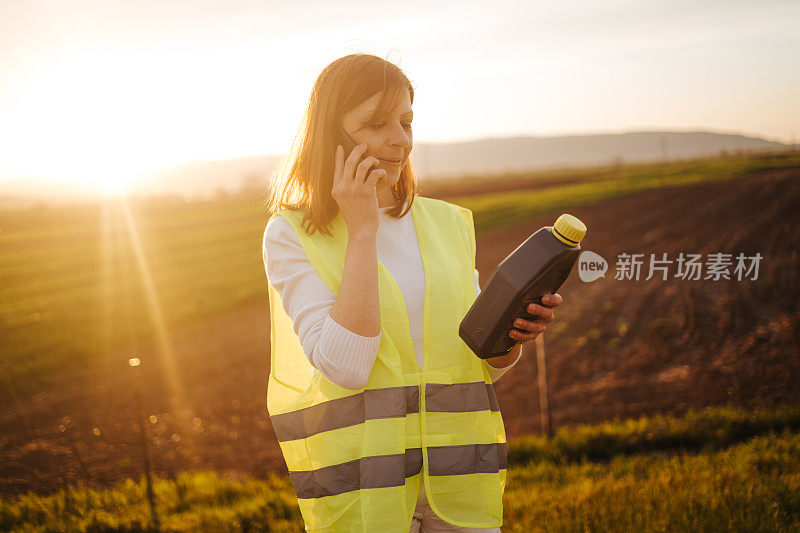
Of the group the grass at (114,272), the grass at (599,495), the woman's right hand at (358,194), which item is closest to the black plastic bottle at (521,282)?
the woman's right hand at (358,194)

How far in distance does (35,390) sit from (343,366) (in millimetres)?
4580

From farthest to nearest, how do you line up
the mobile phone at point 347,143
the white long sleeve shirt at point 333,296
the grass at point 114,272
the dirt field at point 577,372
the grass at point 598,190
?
the grass at point 598,190, the dirt field at point 577,372, the grass at point 114,272, the mobile phone at point 347,143, the white long sleeve shirt at point 333,296

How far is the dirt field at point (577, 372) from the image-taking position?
4.54 metres

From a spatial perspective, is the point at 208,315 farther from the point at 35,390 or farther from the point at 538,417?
the point at 538,417

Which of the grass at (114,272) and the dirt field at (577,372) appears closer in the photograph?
the grass at (114,272)

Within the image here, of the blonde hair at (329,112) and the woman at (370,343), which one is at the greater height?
the blonde hair at (329,112)

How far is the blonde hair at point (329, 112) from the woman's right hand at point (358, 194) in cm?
11

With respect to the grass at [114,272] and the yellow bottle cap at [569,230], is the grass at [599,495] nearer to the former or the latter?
the grass at [114,272]

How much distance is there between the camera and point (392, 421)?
1.36 meters

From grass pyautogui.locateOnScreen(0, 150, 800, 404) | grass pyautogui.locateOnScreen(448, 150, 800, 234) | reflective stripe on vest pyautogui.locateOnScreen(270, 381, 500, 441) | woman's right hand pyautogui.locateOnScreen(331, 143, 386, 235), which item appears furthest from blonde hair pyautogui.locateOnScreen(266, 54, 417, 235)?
grass pyautogui.locateOnScreen(448, 150, 800, 234)

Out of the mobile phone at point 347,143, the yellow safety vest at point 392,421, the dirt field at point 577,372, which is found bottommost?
the dirt field at point 577,372

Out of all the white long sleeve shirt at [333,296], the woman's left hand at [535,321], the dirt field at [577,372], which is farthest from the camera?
the dirt field at [577,372]

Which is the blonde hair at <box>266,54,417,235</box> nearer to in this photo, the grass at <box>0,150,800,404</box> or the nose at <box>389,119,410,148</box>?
the nose at <box>389,119,410,148</box>

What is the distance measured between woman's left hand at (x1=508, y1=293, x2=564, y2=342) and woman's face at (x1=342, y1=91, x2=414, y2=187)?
50 cm
